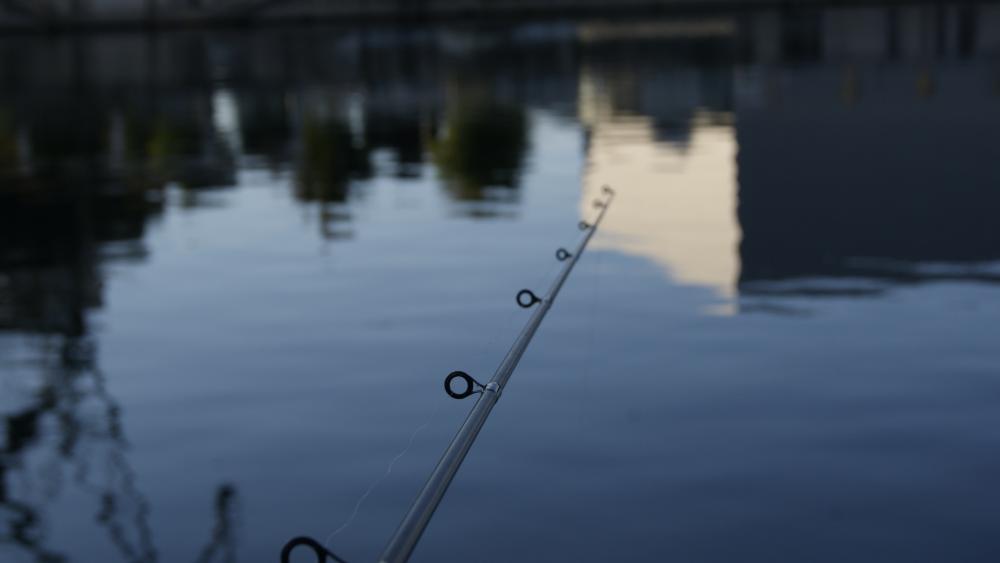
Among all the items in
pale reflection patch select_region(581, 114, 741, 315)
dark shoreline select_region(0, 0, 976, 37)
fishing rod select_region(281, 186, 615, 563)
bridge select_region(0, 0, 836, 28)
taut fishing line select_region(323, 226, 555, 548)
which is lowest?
taut fishing line select_region(323, 226, 555, 548)

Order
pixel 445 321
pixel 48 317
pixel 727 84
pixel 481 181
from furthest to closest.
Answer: pixel 727 84, pixel 481 181, pixel 48 317, pixel 445 321

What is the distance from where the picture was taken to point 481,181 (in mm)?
30719

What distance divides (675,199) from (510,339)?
1240 cm

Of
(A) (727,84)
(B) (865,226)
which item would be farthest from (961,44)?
(B) (865,226)

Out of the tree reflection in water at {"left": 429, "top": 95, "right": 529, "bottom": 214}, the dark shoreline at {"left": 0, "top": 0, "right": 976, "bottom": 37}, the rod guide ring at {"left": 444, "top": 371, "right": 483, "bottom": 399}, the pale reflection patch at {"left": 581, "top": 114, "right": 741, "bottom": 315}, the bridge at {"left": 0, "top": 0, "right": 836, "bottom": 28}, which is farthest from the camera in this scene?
the bridge at {"left": 0, "top": 0, "right": 836, "bottom": 28}

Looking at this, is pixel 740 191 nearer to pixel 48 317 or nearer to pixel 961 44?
pixel 48 317

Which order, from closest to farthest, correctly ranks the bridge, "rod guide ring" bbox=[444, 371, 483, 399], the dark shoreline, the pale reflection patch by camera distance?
"rod guide ring" bbox=[444, 371, 483, 399] < the pale reflection patch < the dark shoreline < the bridge

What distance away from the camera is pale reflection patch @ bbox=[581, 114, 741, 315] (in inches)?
814

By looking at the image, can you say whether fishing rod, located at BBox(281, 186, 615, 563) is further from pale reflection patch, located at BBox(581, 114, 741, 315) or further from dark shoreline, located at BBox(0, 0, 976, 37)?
dark shoreline, located at BBox(0, 0, 976, 37)

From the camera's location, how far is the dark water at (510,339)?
10.3 meters

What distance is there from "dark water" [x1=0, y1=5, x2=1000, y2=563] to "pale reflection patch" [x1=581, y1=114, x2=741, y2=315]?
0.12 m

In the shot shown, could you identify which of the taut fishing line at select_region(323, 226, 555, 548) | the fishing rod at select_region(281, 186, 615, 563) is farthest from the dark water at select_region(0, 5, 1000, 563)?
the fishing rod at select_region(281, 186, 615, 563)

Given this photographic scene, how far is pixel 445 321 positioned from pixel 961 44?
2526 inches

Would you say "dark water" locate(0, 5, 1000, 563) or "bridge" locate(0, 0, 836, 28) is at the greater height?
"bridge" locate(0, 0, 836, 28)
